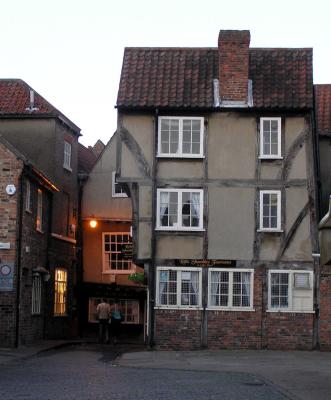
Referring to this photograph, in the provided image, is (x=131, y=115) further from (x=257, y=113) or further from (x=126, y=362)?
(x=126, y=362)

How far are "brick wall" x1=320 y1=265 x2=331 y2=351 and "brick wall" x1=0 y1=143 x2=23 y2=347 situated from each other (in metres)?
10.1

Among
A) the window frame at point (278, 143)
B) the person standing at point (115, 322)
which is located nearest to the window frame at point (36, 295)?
the person standing at point (115, 322)

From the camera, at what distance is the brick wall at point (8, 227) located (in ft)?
89.0

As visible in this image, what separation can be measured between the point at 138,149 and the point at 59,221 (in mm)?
8331

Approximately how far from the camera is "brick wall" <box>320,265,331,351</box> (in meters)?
27.3

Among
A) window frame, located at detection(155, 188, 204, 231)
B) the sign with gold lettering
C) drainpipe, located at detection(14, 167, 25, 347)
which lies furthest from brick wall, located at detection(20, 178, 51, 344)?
the sign with gold lettering

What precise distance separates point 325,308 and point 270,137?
19.7 feet

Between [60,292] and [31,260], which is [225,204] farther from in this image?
[60,292]

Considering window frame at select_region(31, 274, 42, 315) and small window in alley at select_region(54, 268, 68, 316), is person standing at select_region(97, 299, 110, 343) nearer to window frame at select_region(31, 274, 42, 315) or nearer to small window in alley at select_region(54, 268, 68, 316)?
small window in alley at select_region(54, 268, 68, 316)

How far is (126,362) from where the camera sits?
22.9 meters

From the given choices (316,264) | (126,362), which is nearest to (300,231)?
(316,264)

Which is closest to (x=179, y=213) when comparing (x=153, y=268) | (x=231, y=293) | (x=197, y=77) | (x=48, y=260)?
(x=153, y=268)

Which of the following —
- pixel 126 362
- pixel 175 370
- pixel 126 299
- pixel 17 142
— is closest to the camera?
pixel 175 370

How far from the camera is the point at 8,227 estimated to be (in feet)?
90.3
